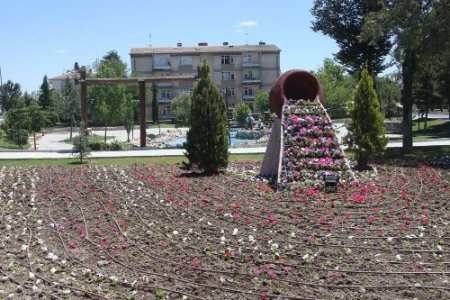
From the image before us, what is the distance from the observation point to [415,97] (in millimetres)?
42219

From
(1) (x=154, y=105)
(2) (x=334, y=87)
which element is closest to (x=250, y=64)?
(1) (x=154, y=105)

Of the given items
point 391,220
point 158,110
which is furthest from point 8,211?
point 158,110

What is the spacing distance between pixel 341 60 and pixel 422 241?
24.7m

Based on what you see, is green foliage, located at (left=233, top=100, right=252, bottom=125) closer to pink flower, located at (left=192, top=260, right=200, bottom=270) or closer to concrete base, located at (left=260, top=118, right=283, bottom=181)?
concrete base, located at (left=260, top=118, right=283, bottom=181)

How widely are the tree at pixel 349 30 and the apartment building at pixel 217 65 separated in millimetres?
49520

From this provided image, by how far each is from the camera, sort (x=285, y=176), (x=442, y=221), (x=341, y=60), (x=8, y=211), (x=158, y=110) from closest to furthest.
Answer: (x=442, y=221) < (x=8, y=211) < (x=285, y=176) < (x=341, y=60) < (x=158, y=110)

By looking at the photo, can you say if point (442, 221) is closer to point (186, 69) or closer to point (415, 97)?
point (415, 97)

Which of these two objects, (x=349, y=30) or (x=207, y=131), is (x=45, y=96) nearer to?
(x=349, y=30)

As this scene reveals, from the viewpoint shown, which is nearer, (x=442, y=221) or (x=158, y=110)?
(x=442, y=221)

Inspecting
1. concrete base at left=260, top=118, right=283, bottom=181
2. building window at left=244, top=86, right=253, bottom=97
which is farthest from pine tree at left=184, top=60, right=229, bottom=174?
building window at left=244, top=86, right=253, bottom=97

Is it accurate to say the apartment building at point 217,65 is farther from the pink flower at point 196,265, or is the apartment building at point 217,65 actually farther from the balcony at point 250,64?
the pink flower at point 196,265

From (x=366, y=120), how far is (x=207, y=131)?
5.44 meters

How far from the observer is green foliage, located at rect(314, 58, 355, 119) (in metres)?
60.2

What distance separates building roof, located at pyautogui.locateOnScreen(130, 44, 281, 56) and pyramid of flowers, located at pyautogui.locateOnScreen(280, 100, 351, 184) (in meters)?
65.1
